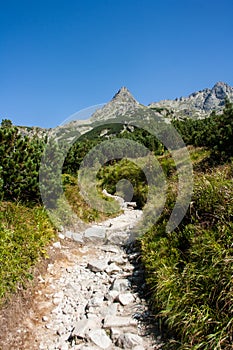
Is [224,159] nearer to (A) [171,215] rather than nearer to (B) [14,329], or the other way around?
(A) [171,215]

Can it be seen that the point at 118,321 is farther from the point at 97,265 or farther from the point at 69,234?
the point at 69,234

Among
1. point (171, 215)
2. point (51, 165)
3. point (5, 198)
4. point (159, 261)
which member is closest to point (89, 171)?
point (51, 165)

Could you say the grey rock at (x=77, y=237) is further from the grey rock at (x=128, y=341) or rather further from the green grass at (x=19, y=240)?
the grey rock at (x=128, y=341)

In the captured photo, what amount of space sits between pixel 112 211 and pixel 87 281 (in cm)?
565

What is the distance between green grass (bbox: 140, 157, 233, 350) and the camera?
3758 mm

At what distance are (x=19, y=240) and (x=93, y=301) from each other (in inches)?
86.9

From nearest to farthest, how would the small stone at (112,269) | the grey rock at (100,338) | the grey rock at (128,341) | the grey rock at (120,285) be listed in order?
1. the grey rock at (128,341)
2. the grey rock at (100,338)
3. the grey rock at (120,285)
4. the small stone at (112,269)

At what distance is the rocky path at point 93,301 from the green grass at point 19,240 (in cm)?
52

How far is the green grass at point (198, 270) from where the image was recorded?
376 centimetres

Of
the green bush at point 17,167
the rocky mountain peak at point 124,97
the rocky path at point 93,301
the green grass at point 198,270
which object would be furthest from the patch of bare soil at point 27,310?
the rocky mountain peak at point 124,97

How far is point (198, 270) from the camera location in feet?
15.4

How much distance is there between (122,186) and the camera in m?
16.6

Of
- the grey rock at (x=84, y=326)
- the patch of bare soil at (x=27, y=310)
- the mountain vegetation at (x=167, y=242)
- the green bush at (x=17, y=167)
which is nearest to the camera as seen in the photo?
the mountain vegetation at (x=167, y=242)

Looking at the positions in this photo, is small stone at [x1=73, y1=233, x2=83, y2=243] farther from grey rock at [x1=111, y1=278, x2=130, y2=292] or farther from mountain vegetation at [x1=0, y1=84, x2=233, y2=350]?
grey rock at [x1=111, y1=278, x2=130, y2=292]
